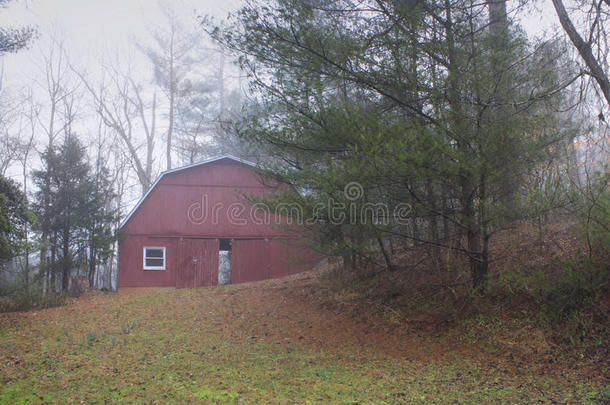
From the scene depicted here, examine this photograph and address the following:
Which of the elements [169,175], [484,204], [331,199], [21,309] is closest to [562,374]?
[484,204]

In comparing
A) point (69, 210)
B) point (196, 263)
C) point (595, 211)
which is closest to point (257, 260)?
point (196, 263)

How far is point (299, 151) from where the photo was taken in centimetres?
745

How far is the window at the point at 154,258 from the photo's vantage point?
16.3 meters

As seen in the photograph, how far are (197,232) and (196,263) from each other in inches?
48.1

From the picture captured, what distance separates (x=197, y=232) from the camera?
16.7m

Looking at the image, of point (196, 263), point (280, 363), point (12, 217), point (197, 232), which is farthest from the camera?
point (197, 232)

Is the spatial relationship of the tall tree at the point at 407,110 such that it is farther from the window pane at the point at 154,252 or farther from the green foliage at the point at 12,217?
the window pane at the point at 154,252

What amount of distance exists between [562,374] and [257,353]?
13.5 feet

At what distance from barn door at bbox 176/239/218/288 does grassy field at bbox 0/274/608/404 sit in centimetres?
696

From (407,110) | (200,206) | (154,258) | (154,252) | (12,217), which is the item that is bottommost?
(154,258)

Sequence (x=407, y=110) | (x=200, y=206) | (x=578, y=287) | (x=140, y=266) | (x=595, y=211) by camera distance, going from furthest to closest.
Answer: (x=200, y=206)
(x=140, y=266)
(x=407, y=110)
(x=578, y=287)
(x=595, y=211)

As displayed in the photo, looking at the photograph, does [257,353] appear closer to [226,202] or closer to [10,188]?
[10,188]

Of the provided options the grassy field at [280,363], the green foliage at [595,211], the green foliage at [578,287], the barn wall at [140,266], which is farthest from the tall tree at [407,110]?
the barn wall at [140,266]

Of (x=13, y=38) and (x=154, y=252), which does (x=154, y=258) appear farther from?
(x=13, y=38)
